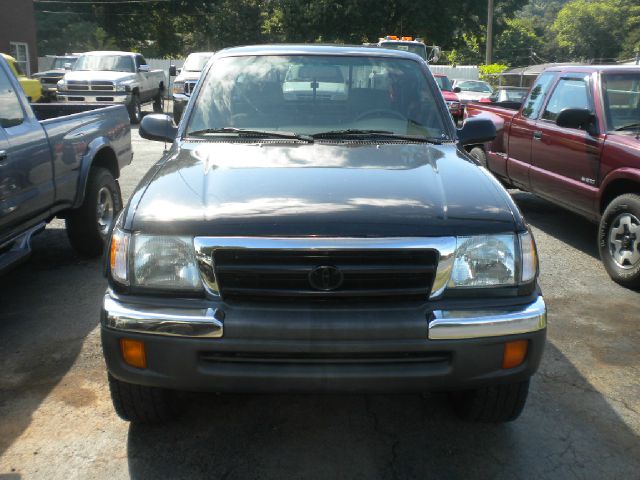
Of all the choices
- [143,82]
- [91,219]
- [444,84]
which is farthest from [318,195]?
[143,82]

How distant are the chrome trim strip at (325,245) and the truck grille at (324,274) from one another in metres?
0.02

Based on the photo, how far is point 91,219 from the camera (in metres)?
5.96

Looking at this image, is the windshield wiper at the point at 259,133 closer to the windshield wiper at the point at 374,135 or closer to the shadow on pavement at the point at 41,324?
the windshield wiper at the point at 374,135

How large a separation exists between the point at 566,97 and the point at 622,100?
0.76 metres

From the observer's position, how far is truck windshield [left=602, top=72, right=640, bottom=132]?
237 inches

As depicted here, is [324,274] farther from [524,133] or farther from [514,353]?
[524,133]

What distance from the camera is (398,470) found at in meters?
2.92

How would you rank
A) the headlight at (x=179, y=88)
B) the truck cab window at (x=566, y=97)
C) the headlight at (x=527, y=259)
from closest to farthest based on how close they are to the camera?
the headlight at (x=527, y=259), the truck cab window at (x=566, y=97), the headlight at (x=179, y=88)

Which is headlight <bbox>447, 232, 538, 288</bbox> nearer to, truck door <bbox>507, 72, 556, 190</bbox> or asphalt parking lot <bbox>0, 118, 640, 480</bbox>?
asphalt parking lot <bbox>0, 118, 640, 480</bbox>

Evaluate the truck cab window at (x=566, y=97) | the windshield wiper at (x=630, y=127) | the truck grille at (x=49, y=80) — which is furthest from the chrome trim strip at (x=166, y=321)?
the truck grille at (x=49, y=80)

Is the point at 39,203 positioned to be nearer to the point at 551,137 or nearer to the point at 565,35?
the point at 551,137

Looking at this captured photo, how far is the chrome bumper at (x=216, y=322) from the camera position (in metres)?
2.60

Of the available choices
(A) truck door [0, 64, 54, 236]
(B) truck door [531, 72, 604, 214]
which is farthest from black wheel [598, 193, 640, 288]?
(A) truck door [0, 64, 54, 236]

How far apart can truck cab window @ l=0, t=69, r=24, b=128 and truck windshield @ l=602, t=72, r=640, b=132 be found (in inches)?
194
